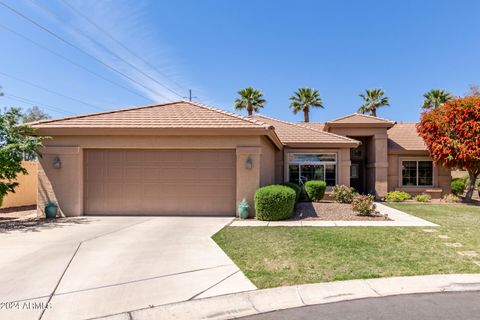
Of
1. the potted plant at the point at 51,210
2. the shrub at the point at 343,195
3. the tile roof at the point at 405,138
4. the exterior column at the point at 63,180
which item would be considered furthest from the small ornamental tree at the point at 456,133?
the potted plant at the point at 51,210

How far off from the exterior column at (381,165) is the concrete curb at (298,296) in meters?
15.7

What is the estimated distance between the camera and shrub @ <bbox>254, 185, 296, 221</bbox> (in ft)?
37.6

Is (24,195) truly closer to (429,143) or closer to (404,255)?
(404,255)

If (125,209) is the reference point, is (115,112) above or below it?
above

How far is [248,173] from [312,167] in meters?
8.00

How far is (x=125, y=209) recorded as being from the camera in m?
12.8

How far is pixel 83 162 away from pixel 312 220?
885 cm

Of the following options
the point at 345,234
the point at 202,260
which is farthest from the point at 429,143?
the point at 202,260

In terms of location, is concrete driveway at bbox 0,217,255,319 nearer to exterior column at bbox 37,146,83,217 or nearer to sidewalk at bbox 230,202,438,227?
sidewalk at bbox 230,202,438,227

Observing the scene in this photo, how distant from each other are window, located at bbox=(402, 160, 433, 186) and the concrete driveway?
16.5 meters

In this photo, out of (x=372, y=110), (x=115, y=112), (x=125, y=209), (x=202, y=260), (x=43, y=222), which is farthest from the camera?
(x=372, y=110)

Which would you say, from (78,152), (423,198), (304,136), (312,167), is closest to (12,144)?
(78,152)

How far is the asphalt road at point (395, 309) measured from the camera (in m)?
4.30

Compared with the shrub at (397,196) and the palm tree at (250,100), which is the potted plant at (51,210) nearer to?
the shrub at (397,196)
